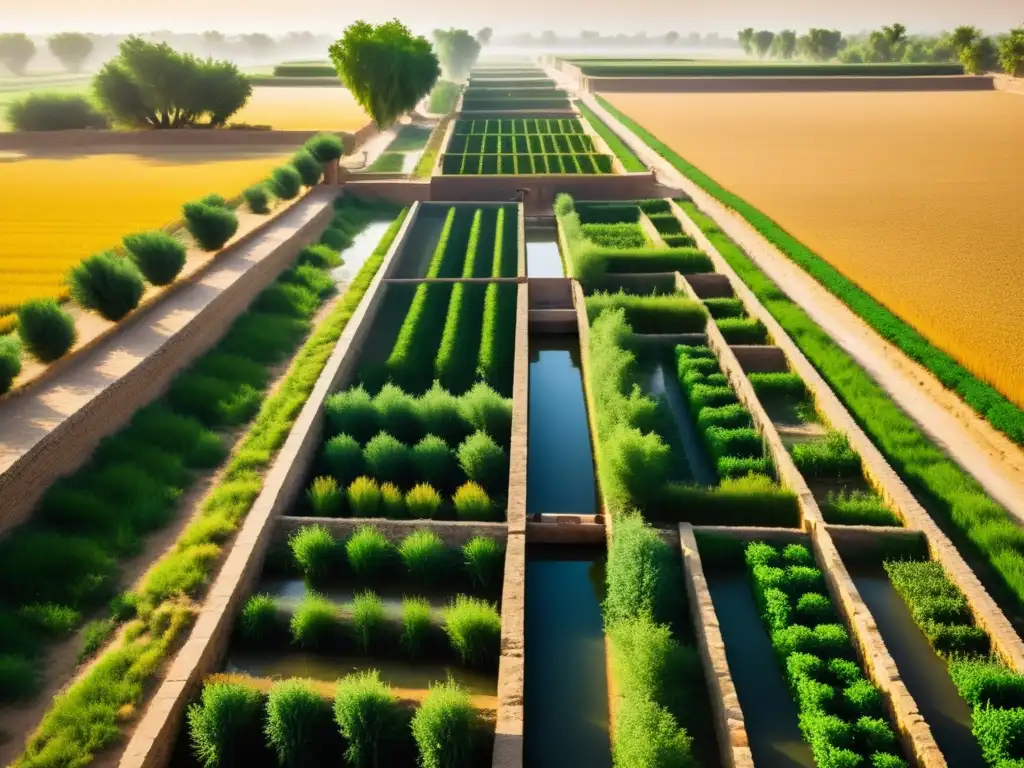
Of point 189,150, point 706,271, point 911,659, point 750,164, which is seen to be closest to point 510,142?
point 750,164

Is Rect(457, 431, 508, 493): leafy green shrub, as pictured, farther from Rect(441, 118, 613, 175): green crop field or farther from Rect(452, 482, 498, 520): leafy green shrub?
Rect(441, 118, 613, 175): green crop field

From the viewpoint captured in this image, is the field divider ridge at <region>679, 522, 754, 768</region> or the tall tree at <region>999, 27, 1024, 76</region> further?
the tall tree at <region>999, 27, 1024, 76</region>

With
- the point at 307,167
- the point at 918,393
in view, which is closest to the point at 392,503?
the point at 918,393

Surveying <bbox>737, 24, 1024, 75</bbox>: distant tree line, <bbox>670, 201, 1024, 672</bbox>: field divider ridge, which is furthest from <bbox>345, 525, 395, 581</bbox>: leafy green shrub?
<bbox>737, 24, 1024, 75</bbox>: distant tree line

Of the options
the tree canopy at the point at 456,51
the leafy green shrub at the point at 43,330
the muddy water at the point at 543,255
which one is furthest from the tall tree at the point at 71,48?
the leafy green shrub at the point at 43,330

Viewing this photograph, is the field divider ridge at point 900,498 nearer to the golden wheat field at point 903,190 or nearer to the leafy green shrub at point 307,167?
the golden wheat field at point 903,190

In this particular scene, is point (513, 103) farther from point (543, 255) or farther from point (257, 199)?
point (543, 255)

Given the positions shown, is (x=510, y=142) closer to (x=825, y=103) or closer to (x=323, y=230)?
(x=323, y=230)
